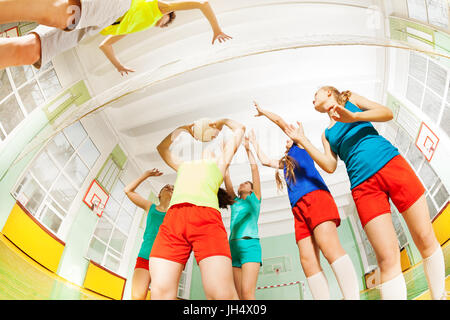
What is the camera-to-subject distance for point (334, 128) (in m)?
0.82

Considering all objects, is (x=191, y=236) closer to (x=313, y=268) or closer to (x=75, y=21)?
(x=313, y=268)

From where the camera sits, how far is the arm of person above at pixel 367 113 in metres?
0.79

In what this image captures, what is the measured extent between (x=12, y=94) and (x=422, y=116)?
105 centimetres

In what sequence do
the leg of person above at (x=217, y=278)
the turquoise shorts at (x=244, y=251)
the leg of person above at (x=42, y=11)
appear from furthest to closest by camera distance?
the turquoise shorts at (x=244, y=251) < the leg of person above at (x=217, y=278) < the leg of person above at (x=42, y=11)

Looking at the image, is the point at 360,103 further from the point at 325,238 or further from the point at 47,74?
the point at 47,74

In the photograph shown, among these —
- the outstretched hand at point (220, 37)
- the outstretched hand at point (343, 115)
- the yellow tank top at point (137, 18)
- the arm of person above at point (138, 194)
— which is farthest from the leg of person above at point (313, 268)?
the yellow tank top at point (137, 18)

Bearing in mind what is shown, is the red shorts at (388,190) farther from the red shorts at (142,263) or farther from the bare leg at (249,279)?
the red shorts at (142,263)

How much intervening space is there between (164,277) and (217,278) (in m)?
0.13

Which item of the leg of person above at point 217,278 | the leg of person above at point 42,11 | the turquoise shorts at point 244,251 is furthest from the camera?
the turquoise shorts at point 244,251

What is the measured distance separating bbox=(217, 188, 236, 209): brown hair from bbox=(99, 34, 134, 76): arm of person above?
401 mm

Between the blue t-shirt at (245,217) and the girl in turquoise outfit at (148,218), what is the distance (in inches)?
7.5

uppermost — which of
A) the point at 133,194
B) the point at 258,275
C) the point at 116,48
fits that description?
the point at 116,48
